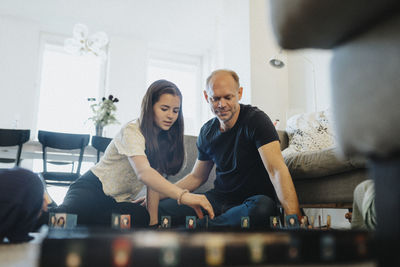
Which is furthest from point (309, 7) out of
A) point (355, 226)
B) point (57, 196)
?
point (57, 196)

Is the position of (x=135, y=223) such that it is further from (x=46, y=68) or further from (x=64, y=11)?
(x=46, y=68)

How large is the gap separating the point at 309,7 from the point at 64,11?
5.10m

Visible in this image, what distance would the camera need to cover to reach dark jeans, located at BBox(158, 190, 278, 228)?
1.35 m

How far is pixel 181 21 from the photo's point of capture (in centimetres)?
511

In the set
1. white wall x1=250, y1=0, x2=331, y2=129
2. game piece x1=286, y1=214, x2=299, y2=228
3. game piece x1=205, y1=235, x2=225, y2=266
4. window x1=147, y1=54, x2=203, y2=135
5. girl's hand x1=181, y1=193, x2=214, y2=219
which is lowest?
game piece x1=286, y1=214, x2=299, y2=228

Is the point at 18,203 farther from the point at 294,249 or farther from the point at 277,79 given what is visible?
the point at 277,79

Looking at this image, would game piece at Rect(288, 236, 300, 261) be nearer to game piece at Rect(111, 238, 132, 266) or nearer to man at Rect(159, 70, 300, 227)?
game piece at Rect(111, 238, 132, 266)

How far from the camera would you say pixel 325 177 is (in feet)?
5.47

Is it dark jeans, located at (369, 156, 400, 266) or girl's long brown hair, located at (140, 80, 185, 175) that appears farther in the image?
girl's long brown hair, located at (140, 80, 185, 175)

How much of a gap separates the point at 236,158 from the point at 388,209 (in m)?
1.12

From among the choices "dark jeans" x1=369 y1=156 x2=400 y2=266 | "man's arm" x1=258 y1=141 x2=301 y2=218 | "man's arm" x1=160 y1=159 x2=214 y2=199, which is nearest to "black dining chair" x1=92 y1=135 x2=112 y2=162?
"man's arm" x1=160 y1=159 x2=214 y2=199

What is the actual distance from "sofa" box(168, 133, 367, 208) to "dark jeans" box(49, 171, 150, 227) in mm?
814

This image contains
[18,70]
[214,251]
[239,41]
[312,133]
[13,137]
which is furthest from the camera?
[18,70]

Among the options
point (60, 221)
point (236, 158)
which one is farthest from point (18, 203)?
point (236, 158)
